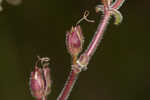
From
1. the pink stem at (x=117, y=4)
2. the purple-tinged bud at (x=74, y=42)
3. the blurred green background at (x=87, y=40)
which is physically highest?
the pink stem at (x=117, y=4)

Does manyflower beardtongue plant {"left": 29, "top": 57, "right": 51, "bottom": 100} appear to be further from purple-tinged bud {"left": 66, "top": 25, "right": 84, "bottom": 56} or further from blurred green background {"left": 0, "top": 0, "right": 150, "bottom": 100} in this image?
blurred green background {"left": 0, "top": 0, "right": 150, "bottom": 100}

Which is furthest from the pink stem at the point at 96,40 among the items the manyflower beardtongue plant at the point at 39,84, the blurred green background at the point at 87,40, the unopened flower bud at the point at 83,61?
the blurred green background at the point at 87,40

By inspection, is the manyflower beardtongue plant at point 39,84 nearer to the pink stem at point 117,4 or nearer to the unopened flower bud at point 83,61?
the unopened flower bud at point 83,61

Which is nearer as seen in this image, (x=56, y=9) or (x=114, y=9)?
(x=114, y=9)

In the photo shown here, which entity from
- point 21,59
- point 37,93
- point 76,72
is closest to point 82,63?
point 76,72

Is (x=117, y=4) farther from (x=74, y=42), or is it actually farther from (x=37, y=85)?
(x=37, y=85)

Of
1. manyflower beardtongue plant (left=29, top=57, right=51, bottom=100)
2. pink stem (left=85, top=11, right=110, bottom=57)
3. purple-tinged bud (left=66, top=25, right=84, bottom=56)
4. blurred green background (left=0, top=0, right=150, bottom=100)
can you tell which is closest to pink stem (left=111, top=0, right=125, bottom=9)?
pink stem (left=85, top=11, right=110, bottom=57)

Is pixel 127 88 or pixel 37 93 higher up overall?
pixel 37 93

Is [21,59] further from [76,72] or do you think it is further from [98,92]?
[76,72]
